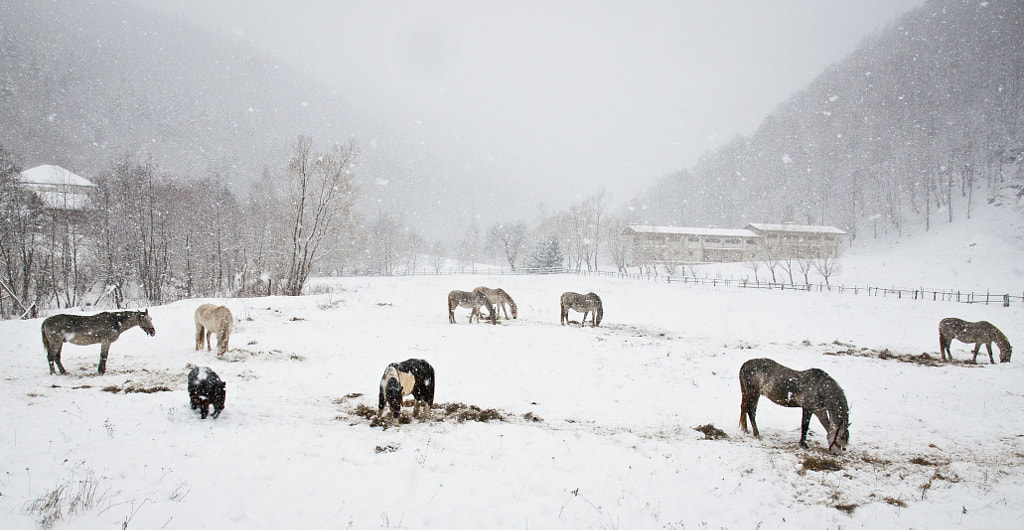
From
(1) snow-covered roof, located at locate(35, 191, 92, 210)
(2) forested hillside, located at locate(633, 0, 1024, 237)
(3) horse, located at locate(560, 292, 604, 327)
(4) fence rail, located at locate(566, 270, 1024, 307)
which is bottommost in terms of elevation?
(3) horse, located at locate(560, 292, 604, 327)

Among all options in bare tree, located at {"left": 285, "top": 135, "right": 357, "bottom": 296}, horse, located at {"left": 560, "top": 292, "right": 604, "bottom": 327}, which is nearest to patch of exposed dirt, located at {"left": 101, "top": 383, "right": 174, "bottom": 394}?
horse, located at {"left": 560, "top": 292, "right": 604, "bottom": 327}

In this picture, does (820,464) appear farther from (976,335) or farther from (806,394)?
(976,335)

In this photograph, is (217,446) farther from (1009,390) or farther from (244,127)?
(244,127)

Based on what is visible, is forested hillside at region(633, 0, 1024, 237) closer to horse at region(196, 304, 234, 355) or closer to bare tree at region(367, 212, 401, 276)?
bare tree at region(367, 212, 401, 276)

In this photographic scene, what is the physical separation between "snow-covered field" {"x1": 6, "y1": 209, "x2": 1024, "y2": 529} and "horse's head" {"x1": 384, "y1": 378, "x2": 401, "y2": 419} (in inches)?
17.5

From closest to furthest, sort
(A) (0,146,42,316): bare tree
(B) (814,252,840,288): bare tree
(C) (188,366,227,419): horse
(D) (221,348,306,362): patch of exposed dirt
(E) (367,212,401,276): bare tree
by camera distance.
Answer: (C) (188,366,227,419): horse
(D) (221,348,306,362): patch of exposed dirt
(A) (0,146,42,316): bare tree
(B) (814,252,840,288): bare tree
(E) (367,212,401,276): bare tree

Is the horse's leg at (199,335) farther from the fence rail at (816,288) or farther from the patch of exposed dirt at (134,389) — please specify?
the fence rail at (816,288)

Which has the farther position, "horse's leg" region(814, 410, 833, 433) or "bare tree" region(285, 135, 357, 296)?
"bare tree" region(285, 135, 357, 296)

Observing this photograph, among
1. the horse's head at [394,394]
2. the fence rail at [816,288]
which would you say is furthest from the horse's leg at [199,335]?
the fence rail at [816,288]

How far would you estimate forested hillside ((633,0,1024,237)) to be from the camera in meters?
71.6

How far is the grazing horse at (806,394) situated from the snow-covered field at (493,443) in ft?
1.21

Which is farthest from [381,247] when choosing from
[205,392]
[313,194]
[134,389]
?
[205,392]

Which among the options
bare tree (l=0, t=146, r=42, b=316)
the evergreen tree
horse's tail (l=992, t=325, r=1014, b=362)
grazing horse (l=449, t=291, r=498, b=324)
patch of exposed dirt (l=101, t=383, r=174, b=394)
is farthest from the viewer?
the evergreen tree

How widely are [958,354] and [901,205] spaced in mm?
80495
